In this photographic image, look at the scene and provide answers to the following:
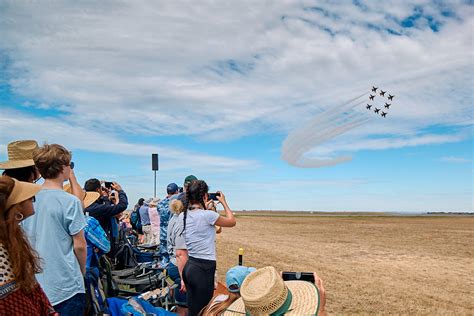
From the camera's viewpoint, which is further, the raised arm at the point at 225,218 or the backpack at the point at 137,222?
the backpack at the point at 137,222

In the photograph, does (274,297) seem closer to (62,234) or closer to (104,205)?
(62,234)

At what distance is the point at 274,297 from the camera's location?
2740 mm

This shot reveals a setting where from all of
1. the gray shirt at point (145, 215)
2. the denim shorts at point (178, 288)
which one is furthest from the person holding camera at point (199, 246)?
the gray shirt at point (145, 215)

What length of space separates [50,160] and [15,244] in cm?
140

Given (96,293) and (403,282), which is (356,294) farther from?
(96,293)

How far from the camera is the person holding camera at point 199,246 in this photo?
4766 mm

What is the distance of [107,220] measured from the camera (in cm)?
670

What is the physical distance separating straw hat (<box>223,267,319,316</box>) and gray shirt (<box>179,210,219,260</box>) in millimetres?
1771

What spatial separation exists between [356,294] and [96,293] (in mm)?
7498

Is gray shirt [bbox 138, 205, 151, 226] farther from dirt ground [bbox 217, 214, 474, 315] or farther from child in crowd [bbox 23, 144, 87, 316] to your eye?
child in crowd [bbox 23, 144, 87, 316]

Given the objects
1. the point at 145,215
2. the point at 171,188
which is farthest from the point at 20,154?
the point at 145,215

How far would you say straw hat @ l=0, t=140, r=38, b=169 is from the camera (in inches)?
151

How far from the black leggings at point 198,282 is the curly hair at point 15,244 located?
2475 millimetres

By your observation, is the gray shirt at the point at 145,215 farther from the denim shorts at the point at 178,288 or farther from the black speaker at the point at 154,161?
the denim shorts at the point at 178,288
